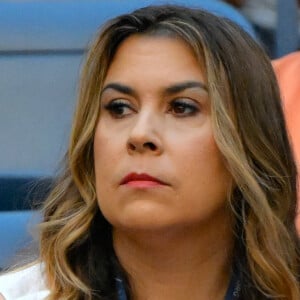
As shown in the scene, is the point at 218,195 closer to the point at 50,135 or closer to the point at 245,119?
the point at 245,119

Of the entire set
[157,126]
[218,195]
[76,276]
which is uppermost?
[157,126]

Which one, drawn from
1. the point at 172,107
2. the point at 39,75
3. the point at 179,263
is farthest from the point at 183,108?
the point at 39,75

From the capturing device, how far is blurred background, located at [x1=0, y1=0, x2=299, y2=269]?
206 cm

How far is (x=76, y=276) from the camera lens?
1.53 meters

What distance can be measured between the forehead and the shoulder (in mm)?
320

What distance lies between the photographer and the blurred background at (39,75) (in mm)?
2061

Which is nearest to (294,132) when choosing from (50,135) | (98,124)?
(50,135)

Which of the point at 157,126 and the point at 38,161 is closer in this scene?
the point at 157,126

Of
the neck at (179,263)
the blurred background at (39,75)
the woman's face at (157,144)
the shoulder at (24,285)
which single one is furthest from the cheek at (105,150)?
the blurred background at (39,75)

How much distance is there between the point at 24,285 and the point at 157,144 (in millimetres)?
333

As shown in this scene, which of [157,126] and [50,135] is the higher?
[157,126]

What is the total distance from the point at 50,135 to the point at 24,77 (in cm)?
15

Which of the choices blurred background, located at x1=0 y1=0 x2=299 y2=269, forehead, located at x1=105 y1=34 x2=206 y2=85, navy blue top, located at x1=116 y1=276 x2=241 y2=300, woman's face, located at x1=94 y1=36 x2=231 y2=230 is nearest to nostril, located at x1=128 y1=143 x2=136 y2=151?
woman's face, located at x1=94 y1=36 x2=231 y2=230

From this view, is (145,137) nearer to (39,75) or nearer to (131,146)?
(131,146)
